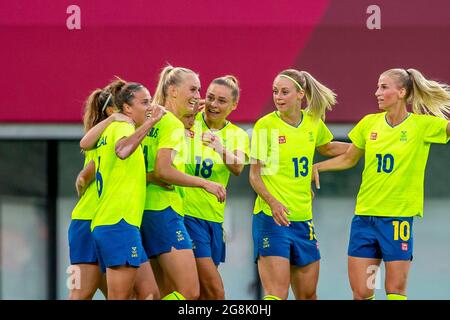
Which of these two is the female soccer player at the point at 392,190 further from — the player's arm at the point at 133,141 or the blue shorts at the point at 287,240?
the player's arm at the point at 133,141

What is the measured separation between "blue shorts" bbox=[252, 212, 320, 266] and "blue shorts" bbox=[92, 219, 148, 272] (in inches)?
50.3

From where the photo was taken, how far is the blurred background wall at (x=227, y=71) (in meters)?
11.6

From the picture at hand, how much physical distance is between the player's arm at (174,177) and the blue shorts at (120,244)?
41 centimetres

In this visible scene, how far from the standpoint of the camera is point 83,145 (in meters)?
8.17

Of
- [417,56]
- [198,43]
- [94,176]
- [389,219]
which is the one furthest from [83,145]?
[417,56]

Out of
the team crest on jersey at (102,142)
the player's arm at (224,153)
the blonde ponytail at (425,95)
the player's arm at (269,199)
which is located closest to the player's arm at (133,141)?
the team crest on jersey at (102,142)

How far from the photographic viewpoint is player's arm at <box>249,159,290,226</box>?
344 inches

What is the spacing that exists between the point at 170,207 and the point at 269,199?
831 millimetres

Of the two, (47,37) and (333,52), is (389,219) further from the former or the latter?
(47,37)

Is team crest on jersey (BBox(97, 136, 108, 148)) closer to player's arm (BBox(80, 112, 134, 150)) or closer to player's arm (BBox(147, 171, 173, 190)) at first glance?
player's arm (BBox(80, 112, 134, 150))

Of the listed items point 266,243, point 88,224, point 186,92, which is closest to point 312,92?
point 186,92

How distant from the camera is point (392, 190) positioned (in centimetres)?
886

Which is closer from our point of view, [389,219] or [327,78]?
[389,219]

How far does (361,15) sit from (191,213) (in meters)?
3.62
